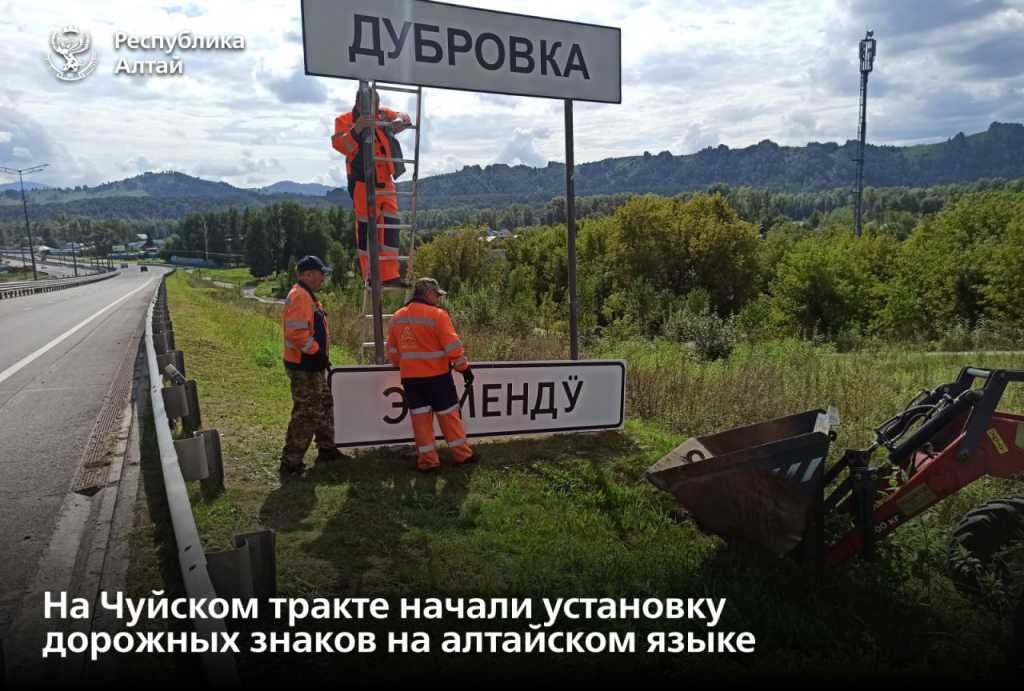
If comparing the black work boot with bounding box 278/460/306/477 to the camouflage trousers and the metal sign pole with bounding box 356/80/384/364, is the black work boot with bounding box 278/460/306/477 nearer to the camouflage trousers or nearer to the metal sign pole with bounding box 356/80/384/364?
the camouflage trousers

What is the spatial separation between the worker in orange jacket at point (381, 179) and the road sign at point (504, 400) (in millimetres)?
1330

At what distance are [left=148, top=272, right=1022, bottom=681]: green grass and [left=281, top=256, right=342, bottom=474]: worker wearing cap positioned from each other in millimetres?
254

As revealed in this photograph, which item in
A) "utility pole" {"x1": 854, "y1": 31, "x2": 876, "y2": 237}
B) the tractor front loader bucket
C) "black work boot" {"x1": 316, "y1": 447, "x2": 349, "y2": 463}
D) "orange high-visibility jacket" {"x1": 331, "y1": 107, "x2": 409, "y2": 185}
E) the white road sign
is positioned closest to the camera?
the tractor front loader bucket

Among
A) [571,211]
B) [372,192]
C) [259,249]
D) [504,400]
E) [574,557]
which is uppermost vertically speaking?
[372,192]

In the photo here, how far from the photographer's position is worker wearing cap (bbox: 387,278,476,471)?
6312mm

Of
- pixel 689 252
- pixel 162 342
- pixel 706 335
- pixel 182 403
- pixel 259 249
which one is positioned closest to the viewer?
pixel 182 403

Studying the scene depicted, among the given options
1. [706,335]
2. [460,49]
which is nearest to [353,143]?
[460,49]

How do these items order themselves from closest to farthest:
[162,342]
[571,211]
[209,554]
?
1. [209,554]
2. [571,211]
3. [162,342]

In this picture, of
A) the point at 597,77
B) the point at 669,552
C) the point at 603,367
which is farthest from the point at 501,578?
the point at 597,77

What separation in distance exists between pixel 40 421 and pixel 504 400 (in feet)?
16.6

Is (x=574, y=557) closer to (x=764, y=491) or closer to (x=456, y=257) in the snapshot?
(x=764, y=491)

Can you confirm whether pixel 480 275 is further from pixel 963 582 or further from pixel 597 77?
pixel 963 582

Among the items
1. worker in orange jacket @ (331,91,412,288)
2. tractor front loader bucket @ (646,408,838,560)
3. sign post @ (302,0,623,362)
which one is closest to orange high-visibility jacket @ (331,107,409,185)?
worker in orange jacket @ (331,91,412,288)

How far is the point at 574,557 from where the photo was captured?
4.50 metres
